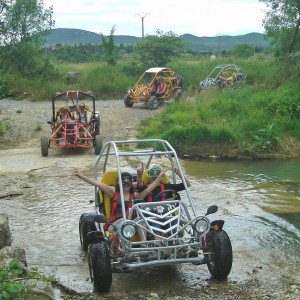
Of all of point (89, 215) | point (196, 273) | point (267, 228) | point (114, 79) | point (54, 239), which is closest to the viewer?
point (196, 273)

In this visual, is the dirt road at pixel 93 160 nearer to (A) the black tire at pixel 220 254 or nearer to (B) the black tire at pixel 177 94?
(A) the black tire at pixel 220 254

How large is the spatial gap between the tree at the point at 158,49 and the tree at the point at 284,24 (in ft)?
21.2

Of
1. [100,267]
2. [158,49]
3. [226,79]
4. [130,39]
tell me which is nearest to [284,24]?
[226,79]

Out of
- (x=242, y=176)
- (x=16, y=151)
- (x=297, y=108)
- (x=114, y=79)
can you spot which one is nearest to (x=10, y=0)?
(x=114, y=79)

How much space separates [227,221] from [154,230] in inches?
131

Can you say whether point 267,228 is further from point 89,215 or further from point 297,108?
point 297,108

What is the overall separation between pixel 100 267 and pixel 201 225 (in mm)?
1152

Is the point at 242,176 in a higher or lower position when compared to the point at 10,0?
lower

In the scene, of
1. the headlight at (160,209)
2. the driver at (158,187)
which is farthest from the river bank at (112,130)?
the headlight at (160,209)

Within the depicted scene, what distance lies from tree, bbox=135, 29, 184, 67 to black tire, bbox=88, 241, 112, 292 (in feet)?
78.2

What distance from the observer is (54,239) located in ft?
27.3

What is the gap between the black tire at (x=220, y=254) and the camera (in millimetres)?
6164

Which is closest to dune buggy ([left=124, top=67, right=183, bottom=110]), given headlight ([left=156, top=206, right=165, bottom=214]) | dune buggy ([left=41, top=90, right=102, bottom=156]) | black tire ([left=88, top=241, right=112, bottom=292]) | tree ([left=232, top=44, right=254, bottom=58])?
dune buggy ([left=41, top=90, right=102, bottom=156])

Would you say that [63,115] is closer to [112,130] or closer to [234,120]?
[112,130]
